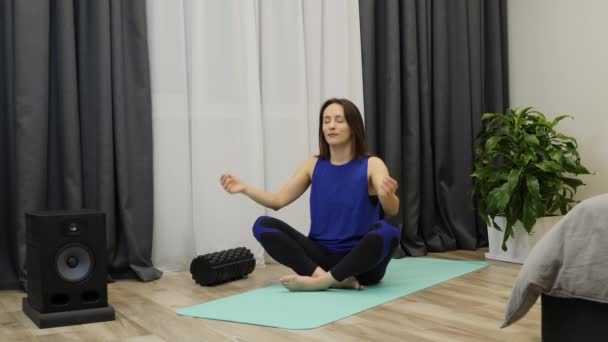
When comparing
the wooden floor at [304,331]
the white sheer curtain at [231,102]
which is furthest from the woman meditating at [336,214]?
the white sheer curtain at [231,102]

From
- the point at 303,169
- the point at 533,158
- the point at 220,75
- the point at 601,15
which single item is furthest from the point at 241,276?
the point at 601,15

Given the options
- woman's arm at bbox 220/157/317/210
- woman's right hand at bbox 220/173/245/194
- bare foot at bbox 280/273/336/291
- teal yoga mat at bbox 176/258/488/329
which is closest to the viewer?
teal yoga mat at bbox 176/258/488/329

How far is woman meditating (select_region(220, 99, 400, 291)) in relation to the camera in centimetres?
266

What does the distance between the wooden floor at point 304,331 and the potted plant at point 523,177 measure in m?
0.66

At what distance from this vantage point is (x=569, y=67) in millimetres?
4039

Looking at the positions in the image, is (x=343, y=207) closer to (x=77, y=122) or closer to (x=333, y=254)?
(x=333, y=254)

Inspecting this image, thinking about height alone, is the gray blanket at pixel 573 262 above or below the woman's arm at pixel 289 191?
below

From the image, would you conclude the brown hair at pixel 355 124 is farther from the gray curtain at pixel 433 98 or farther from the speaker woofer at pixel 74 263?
the speaker woofer at pixel 74 263

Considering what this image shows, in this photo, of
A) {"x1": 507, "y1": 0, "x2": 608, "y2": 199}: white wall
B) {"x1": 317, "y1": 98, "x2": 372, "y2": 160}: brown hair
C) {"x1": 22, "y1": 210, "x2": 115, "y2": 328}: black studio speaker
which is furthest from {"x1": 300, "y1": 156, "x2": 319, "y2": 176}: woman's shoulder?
{"x1": 507, "y1": 0, "x2": 608, "y2": 199}: white wall

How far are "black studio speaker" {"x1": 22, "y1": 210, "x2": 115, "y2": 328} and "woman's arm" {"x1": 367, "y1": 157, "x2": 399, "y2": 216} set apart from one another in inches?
42.0

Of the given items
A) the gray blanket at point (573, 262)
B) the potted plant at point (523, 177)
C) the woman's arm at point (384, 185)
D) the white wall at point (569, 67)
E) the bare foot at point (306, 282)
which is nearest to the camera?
the gray blanket at point (573, 262)

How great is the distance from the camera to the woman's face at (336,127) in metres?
2.87

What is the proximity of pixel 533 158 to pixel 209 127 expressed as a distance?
171cm

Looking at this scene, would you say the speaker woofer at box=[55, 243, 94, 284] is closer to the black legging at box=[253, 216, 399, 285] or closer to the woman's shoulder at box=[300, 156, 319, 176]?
the black legging at box=[253, 216, 399, 285]
